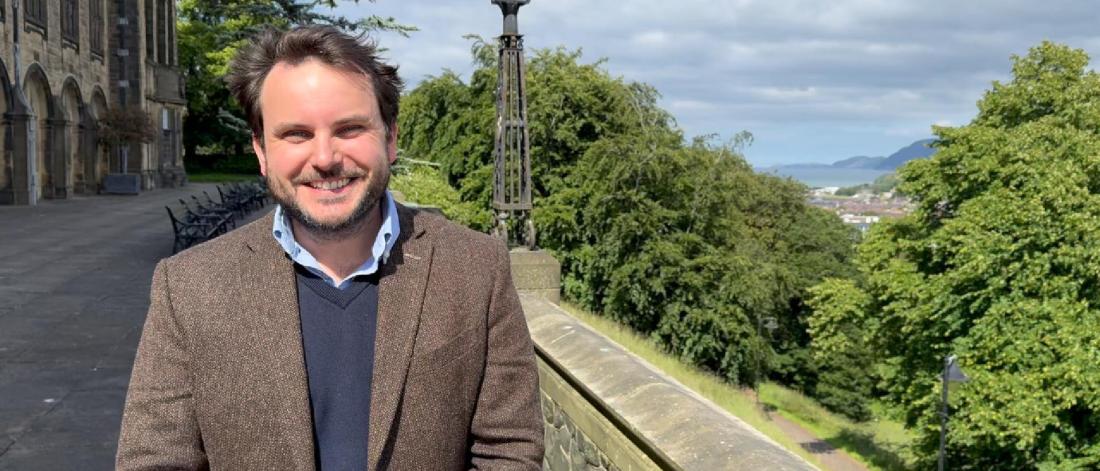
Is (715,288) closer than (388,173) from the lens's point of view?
No

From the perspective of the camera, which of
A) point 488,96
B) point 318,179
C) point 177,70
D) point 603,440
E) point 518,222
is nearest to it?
point 318,179

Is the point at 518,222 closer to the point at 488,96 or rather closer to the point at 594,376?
the point at 594,376

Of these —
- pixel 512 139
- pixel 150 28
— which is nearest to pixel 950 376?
pixel 512 139

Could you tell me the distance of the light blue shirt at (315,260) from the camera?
6.04 ft

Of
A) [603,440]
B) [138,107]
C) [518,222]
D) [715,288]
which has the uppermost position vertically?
[138,107]

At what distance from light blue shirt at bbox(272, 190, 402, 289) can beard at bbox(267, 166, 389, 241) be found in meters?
0.04

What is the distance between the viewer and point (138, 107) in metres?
33.5

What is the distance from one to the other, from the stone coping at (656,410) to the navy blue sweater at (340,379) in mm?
1589

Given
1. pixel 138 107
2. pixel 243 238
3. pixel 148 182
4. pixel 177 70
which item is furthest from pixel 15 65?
pixel 243 238

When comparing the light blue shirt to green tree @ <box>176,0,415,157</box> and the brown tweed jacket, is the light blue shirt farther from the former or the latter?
green tree @ <box>176,0,415,157</box>

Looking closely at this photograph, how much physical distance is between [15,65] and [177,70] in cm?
1558

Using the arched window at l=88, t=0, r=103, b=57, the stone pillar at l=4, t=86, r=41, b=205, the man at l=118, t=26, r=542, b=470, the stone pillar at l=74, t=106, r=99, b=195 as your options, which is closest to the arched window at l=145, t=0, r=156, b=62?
the arched window at l=88, t=0, r=103, b=57

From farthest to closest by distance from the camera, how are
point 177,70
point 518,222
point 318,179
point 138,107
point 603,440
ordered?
point 177,70, point 138,107, point 518,222, point 603,440, point 318,179

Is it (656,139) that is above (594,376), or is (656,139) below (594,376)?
above
